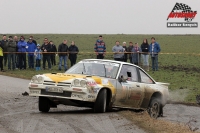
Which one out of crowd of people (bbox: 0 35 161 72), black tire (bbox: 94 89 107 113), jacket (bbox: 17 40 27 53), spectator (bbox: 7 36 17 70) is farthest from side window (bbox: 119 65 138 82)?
jacket (bbox: 17 40 27 53)

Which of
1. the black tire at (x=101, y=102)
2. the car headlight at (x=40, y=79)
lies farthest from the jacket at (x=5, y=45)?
the black tire at (x=101, y=102)

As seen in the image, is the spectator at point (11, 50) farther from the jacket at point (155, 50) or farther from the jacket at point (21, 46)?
the jacket at point (155, 50)

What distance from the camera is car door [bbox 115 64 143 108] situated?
1333cm

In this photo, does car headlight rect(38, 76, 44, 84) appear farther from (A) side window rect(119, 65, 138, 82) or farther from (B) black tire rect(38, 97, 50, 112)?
(A) side window rect(119, 65, 138, 82)

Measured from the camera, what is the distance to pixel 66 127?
10.2m

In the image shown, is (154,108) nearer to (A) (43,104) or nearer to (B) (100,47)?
(A) (43,104)

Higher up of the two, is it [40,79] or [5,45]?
[5,45]

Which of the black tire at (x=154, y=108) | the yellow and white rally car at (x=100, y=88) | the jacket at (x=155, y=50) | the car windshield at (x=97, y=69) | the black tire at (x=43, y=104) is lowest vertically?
the black tire at (x=154, y=108)

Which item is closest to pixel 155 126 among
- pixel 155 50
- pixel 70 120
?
pixel 70 120

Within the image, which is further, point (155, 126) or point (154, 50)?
point (154, 50)

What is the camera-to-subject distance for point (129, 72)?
1414 cm

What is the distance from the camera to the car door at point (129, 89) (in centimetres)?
1333

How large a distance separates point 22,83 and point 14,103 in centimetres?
662

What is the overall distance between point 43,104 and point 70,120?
1987mm
